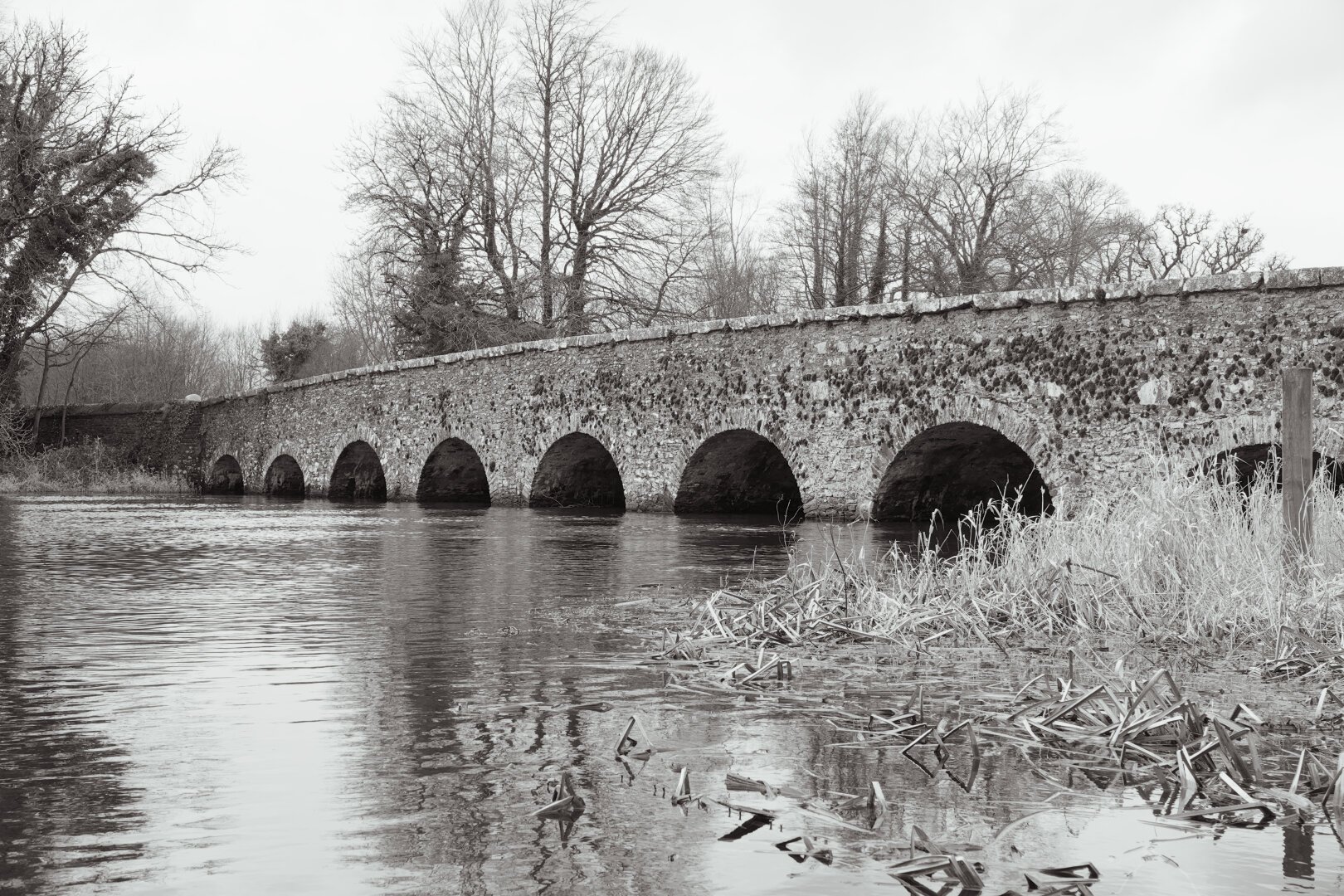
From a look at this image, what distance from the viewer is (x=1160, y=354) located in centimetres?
1125

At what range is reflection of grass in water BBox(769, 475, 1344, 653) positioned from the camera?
523 centimetres

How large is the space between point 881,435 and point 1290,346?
4.32 metres

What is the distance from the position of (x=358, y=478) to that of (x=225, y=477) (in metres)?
6.35

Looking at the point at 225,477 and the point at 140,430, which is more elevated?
the point at 140,430

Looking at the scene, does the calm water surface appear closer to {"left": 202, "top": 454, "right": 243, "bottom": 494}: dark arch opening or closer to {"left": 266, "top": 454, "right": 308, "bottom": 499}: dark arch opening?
{"left": 266, "top": 454, "right": 308, "bottom": 499}: dark arch opening

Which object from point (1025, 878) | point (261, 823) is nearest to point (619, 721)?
point (261, 823)

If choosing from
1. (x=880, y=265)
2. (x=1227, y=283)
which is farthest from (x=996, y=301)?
(x=880, y=265)

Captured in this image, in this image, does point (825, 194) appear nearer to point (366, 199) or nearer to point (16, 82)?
point (366, 199)

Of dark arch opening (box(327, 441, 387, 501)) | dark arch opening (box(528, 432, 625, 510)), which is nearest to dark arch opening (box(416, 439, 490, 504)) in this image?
dark arch opening (box(528, 432, 625, 510))

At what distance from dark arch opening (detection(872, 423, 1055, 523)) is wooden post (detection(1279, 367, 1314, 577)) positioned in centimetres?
706

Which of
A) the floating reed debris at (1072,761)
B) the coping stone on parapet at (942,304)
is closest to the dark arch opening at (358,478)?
the coping stone on parapet at (942,304)

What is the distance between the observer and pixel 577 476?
19.9 m

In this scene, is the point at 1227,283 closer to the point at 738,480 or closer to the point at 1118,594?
the point at 1118,594

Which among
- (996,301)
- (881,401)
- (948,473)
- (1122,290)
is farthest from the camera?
(948,473)
